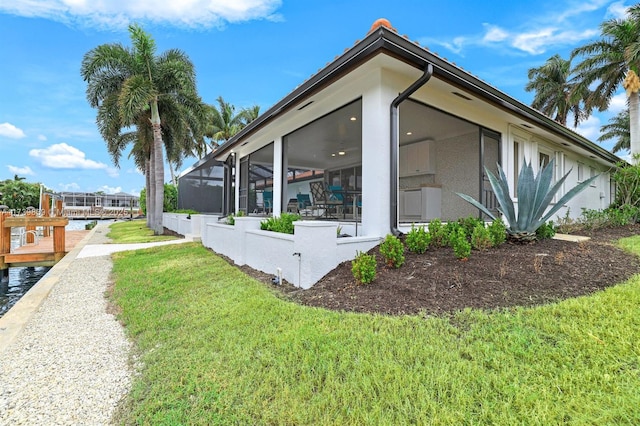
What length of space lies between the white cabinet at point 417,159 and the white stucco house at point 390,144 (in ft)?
0.10

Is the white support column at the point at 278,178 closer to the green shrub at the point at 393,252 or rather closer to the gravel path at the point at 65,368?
the gravel path at the point at 65,368

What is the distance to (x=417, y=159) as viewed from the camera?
948cm

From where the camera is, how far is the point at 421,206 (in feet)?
27.9

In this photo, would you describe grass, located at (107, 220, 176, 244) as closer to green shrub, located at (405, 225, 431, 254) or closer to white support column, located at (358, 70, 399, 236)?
white support column, located at (358, 70, 399, 236)

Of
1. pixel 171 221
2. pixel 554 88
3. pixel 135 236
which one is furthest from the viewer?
pixel 554 88

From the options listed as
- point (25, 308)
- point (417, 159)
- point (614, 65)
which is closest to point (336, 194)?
point (417, 159)

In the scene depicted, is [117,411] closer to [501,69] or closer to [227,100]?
[501,69]

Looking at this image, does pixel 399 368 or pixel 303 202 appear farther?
pixel 303 202

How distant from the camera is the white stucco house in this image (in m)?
4.77

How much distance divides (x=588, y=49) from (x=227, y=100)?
26734 mm

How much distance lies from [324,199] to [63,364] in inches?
280

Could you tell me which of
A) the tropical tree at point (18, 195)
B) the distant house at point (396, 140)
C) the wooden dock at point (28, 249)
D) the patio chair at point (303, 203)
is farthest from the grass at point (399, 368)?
the tropical tree at point (18, 195)

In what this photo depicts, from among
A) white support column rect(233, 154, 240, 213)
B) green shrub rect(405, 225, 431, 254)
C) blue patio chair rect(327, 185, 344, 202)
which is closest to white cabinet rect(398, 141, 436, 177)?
blue patio chair rect(327, 185, 344, 202)

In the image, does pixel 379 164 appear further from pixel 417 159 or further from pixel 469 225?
pixel 417 159
